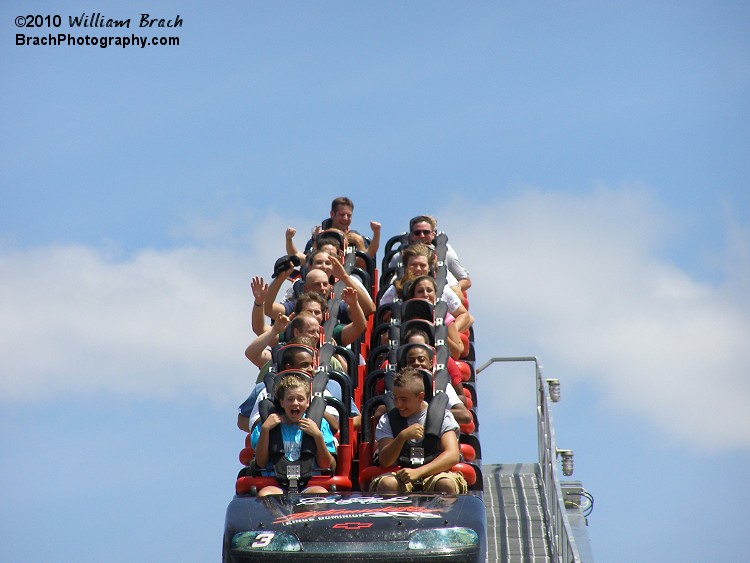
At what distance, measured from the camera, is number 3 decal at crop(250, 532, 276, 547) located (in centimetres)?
830

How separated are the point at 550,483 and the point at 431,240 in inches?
127

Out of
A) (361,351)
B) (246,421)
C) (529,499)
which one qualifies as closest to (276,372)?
(246,421)

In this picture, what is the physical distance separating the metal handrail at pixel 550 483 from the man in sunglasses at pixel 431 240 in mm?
851

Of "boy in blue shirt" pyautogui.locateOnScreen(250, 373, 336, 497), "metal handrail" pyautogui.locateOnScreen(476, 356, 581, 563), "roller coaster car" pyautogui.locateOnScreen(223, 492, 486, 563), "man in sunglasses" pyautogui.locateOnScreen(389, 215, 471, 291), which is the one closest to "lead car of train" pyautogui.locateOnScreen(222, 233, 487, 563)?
"roller coaster car" pyautogui.locateOnScreen(223, 492, 486, 563)

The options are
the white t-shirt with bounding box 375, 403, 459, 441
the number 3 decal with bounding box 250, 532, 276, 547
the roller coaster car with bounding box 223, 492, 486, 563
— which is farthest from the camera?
the white t-shirt with bounding box 375, 403, 459, 441

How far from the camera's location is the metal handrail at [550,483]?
963cm

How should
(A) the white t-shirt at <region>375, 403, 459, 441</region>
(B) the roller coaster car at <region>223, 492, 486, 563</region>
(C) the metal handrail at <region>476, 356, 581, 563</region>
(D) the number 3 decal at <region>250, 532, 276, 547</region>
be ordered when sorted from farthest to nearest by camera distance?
(A) the white t-shirt at <region>375, 403, 459, 441</region>, (C) the metal handrail at <region>476, 356, 581, 563</region>, (D) the number 3 decal at <region>250, 532, 276, 547</region>, (B) the roller coaster car at <region>223, 492, 486, 563</region>

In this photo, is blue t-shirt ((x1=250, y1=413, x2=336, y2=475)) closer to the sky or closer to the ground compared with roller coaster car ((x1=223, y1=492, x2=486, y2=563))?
closer to the sky

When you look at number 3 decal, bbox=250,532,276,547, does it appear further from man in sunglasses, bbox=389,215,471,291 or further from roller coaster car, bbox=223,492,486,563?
man in sunglasses, bbox=389,215,471,291

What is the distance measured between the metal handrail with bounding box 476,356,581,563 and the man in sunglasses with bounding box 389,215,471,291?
851 mm

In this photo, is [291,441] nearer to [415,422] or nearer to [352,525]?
[415,422]

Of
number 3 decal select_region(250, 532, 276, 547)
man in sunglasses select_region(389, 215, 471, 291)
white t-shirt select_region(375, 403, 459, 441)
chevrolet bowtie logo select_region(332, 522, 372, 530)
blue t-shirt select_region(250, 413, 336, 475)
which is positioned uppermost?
man in sunglasses select_region(389, 215, 471, 291)

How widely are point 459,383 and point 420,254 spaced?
1644mm

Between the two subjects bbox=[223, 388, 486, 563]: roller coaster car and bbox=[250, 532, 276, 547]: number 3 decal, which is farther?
bbox=[250, 532, 276, 547]: number 3 decal
